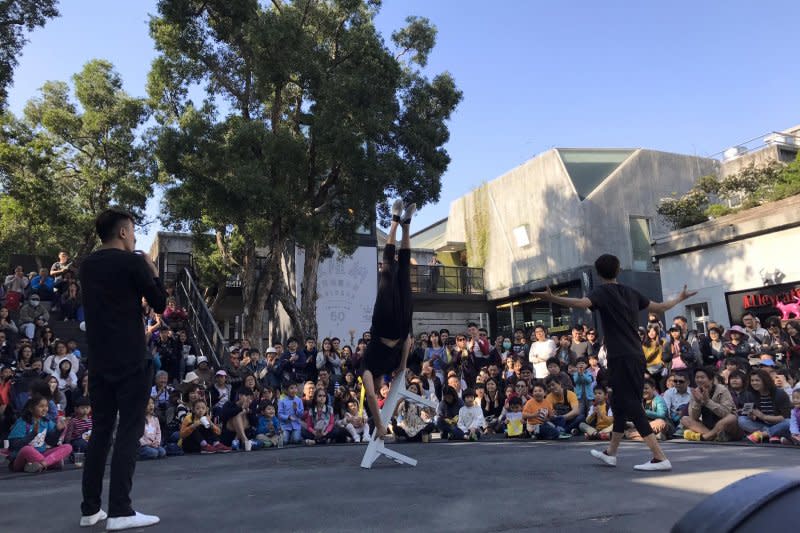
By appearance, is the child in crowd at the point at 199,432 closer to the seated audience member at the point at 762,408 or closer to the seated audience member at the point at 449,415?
the seated audience member at the point at 449,415

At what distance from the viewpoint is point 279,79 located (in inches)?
583

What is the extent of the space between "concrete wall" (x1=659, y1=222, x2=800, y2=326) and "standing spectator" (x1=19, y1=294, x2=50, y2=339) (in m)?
17.4

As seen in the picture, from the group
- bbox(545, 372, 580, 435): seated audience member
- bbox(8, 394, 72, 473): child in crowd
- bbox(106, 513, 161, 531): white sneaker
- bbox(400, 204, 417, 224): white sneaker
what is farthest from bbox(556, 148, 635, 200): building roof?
bbox(106, 513, 161, 531): white sneaker

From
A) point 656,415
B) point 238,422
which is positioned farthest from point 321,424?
point 656,415

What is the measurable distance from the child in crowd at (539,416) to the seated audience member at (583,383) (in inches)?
29.9

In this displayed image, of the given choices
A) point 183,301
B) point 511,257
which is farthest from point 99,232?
point 511,257

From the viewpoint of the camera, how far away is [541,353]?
461 inches

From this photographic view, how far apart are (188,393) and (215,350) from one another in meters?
3.72

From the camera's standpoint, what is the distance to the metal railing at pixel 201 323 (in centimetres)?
1277

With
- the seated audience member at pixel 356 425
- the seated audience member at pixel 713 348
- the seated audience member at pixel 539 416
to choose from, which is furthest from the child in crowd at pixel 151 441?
the seated audience member at pixel 713 348

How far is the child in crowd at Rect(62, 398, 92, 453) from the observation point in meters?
7.95

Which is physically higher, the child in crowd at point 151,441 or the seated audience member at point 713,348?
the seated audience member at point 713,348

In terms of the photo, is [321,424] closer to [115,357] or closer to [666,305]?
[666,305]

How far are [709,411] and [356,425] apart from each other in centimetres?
534
